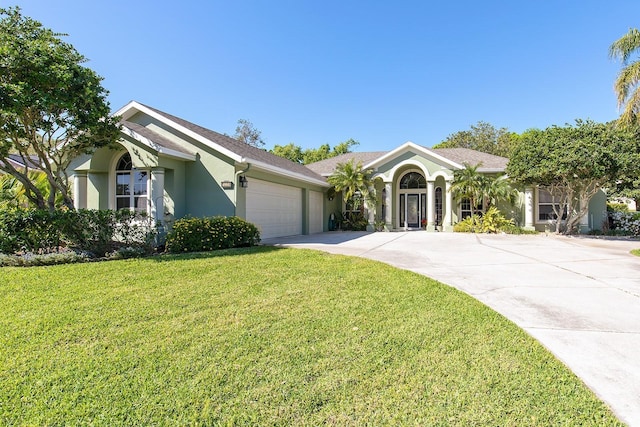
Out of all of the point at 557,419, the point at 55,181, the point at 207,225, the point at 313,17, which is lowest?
the point at 557,419

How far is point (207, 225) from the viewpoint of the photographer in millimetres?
10078

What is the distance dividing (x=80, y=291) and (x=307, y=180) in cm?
1225

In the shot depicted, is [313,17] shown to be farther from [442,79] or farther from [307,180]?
[442,79]

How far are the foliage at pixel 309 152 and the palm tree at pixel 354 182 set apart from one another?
21.8m

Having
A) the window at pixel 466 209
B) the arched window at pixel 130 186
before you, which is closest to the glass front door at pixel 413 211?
the window at pixel 466 209

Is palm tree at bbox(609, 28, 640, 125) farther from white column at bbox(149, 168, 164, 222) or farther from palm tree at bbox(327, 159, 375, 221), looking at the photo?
white column at bbox(149, 168, 164, 222)

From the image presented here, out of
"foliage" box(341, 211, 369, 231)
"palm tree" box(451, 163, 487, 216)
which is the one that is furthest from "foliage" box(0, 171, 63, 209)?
"palm tree" box(451, 163, 487, 216)

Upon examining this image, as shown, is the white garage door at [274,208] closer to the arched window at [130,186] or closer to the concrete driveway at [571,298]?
the arched window at [130,186]

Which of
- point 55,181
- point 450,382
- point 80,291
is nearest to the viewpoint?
point 450,382

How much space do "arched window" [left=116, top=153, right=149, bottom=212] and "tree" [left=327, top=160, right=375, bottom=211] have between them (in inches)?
423

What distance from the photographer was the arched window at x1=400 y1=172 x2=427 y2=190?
20.6m

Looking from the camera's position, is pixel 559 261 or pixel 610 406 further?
pixel 559 261

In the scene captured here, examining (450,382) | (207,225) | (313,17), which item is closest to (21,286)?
(207,225)

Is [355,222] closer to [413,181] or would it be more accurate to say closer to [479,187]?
[413,181]
